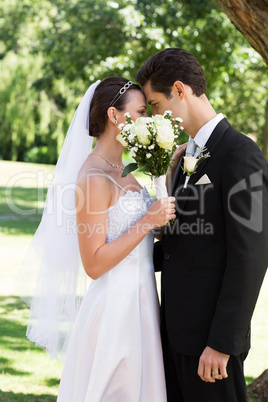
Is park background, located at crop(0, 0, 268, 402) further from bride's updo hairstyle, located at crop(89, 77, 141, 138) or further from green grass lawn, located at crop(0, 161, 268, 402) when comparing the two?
bride's updo hairstyle, located at crop(89, 77, 141, 138)

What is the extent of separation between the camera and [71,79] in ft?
45.0

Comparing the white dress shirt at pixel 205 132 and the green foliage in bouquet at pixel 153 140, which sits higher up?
the white dress shirt at pixel 205 132

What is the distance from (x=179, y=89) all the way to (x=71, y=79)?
11454 millimetres

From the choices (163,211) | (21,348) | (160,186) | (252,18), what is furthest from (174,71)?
(21,348)

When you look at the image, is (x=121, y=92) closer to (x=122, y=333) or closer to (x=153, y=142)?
(x=153, y=142)

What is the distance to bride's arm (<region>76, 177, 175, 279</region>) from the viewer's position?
9.17 feet

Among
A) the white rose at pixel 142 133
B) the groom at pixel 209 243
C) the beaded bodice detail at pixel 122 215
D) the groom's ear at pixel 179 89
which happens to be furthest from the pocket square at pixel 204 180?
the beaded bodice detail at pixel 122 215

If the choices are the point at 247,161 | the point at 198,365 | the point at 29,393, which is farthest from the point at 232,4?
the point at 29,393

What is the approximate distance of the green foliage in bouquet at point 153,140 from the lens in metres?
2.52

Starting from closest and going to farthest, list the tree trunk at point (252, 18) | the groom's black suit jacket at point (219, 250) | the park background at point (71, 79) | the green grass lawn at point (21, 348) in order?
1. the groom's black suit jacket at point (219, 250)
2. the tree trunk at point (252, 18)
3. the green grass lawn at point (21, 348)
4. the park background at point (71, 79)

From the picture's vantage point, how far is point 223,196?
2.46 meters

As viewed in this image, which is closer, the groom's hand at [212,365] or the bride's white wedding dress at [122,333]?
the groom's hand at [212,365]

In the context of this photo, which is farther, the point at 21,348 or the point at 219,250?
the point at 21,348

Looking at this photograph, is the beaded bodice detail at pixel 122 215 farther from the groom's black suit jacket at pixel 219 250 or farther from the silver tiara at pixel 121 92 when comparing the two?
the silver tiara at pixel 121 92
